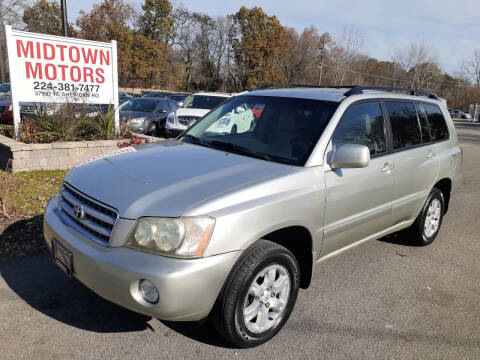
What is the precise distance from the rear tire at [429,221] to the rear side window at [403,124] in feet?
2.69

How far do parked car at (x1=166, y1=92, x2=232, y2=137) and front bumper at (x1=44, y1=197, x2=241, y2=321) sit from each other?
29.5 feet

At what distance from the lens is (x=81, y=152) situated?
7539 millimetres

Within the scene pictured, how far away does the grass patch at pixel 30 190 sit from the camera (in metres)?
5.13

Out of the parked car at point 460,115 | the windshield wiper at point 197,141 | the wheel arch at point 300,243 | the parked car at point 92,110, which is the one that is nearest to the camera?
A: the wheel arch at point 300,243

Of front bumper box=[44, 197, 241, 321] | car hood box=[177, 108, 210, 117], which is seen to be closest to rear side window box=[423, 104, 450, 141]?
front bumper box=[44, 197, 241, 321]

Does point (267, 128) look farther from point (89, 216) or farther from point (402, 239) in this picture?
point (402, 239)

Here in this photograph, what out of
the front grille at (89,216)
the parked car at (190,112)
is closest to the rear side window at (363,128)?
the front grille at (89,216)

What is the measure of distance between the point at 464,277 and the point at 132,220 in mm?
3624

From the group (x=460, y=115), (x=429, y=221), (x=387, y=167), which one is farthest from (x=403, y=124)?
(x=460, y=115)

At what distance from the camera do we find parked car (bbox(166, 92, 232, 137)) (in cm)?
1197

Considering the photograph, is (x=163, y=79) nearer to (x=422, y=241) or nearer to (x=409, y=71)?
(x=409, y=71)

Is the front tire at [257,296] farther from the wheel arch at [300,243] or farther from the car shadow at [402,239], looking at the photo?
the car shadow at [402,239]

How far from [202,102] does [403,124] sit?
9551mm

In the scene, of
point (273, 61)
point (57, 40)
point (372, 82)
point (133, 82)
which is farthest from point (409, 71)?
point (57, 40)
